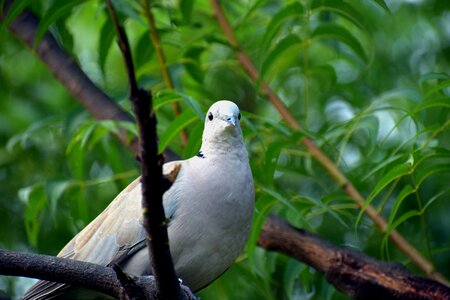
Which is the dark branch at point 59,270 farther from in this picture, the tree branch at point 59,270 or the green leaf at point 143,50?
the green leaf at point 143,50

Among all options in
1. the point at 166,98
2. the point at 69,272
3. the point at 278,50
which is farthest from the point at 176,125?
the point at 69,272

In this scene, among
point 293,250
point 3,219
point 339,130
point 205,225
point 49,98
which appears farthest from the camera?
point 49,98

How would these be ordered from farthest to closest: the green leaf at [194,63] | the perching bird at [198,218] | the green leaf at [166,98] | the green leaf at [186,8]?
1. the green leaf at [194,63]
2. the green leaf at [186,8]
3. the green leaf at [166,98]
4. the perching bird at [198,218]

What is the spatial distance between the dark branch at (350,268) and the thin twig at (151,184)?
1.13 meters

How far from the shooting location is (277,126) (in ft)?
12.0

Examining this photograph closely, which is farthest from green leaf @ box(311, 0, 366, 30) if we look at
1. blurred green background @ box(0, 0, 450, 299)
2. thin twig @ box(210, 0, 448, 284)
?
thin twig @ box(210, 0, 448, 284)

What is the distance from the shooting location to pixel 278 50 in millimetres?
4016

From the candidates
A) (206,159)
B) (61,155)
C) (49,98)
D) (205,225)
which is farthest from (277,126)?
(49,98)

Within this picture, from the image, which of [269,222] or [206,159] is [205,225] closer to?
[206,159]

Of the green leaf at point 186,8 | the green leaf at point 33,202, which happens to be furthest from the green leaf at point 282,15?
the green leaf at point 33,202

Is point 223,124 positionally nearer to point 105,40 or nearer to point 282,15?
point 282,15

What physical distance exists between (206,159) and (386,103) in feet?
4.25

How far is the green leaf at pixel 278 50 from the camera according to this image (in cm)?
397

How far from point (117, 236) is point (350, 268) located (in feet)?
3.31
